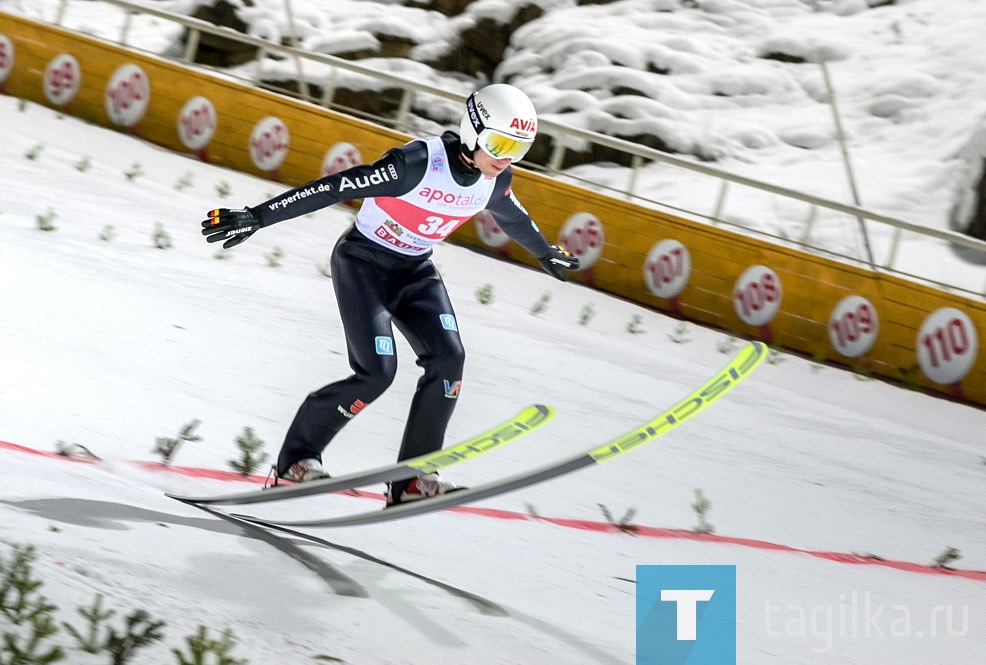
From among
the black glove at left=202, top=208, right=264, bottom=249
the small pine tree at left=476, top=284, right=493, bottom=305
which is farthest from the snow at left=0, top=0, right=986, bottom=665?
the black glove at left=202, top=208, right=264, bottom=249

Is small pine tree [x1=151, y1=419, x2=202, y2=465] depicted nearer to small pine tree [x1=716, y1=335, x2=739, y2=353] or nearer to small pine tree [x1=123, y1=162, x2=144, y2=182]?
small pine tree [x1=716, y1=335, x2=739, y2=353]

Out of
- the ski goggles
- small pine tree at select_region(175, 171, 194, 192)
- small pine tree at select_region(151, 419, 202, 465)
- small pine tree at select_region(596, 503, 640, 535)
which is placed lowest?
small pine tree at select_region(151, 419, 202, 465)

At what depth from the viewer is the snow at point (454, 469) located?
310cm

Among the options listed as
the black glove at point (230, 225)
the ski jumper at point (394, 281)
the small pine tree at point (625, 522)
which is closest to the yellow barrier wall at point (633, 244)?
the small pine tree at point (625, 522)

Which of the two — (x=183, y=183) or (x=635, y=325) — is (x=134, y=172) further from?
(x=635, y=325)

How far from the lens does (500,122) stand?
3.90 metres

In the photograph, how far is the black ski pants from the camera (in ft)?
13.0

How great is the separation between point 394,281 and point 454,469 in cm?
135

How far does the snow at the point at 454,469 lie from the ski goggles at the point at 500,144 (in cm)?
156

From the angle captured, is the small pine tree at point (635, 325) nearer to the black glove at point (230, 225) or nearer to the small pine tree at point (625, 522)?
the small pine tree at point (625, 522)

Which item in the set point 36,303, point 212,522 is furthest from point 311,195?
point 36,303

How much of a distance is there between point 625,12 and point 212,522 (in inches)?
818

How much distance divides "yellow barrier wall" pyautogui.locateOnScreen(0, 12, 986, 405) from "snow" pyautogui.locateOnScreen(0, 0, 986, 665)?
1.44 ft

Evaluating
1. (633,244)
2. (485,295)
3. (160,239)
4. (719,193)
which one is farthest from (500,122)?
(719,193)
